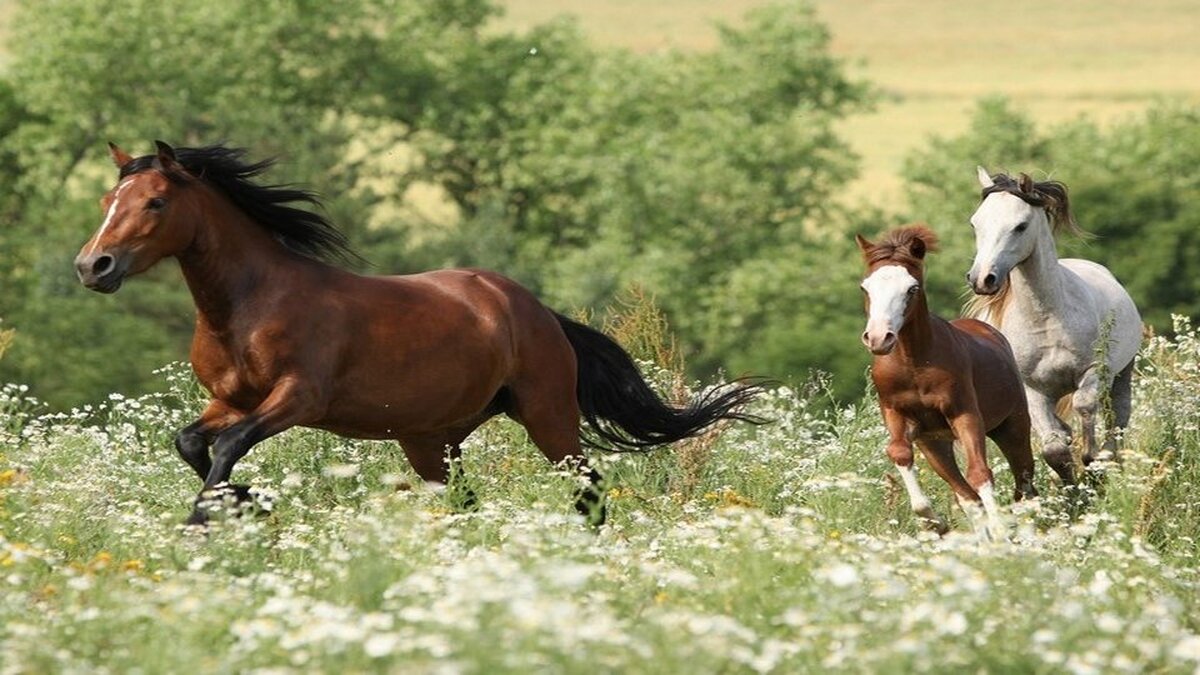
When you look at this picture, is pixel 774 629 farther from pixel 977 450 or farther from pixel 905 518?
pixel 905 518

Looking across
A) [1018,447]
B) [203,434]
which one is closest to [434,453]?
[203,434]

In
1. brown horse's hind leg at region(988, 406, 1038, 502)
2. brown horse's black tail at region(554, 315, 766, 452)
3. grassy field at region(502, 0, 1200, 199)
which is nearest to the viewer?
brown horse's hind leg at region(988, 406, 1038, 502)

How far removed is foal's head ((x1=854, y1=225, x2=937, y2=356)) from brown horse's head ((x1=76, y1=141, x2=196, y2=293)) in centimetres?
273

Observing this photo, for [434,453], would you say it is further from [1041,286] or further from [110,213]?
[1041,286]

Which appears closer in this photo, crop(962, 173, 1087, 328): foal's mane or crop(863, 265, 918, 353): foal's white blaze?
crop(863, 265, 918, 353): foal's white blaze

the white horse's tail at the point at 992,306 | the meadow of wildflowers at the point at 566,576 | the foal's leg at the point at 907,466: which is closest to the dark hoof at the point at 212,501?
the meadow of wildflowers at the point at 566,576

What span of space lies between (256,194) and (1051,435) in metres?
3.97

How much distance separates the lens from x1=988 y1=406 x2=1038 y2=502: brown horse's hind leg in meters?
9.66

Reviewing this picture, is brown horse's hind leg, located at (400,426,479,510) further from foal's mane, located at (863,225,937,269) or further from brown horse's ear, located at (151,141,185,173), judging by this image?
foal's mane, located at (863,225,937,269)

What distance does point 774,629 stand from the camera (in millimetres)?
6234

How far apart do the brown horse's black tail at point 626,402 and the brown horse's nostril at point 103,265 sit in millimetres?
2337

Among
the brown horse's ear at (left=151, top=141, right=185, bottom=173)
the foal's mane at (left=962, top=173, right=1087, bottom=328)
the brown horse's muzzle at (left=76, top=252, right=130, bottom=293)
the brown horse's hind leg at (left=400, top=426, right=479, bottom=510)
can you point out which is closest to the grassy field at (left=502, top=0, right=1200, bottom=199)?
the foal's mane at (left=962, top=173, right=1087, bottom=328)

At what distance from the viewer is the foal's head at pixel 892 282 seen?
8375mm

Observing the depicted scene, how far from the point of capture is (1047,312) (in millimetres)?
10445
